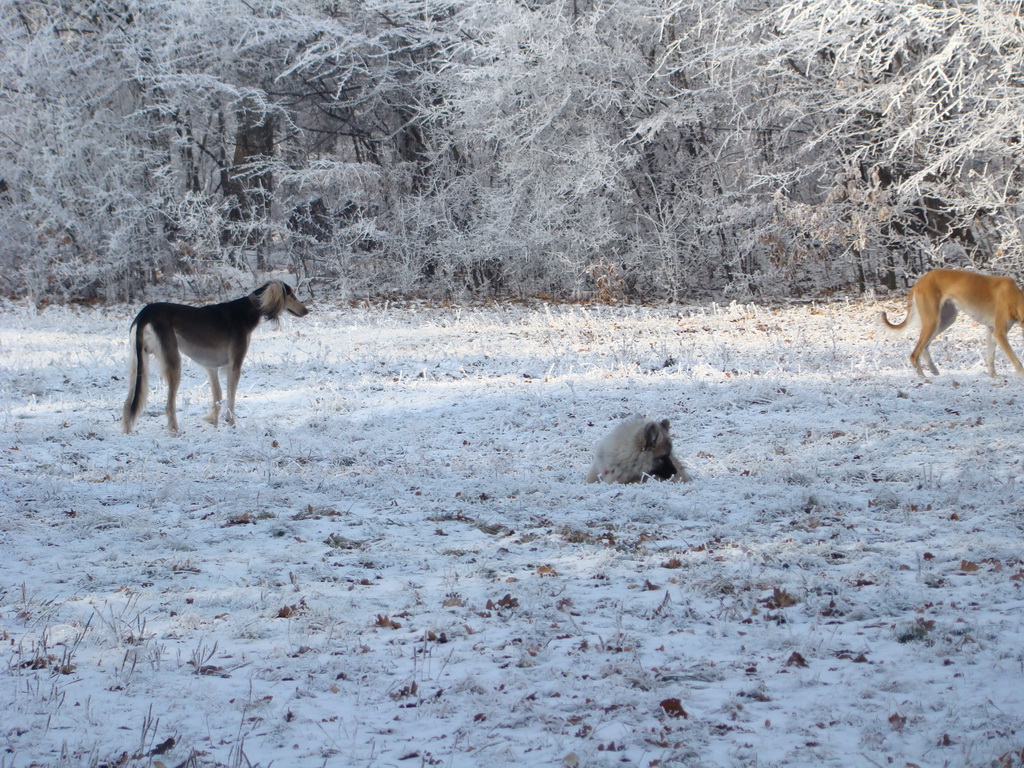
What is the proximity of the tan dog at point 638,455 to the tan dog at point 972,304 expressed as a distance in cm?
486

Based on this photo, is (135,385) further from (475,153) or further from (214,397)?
(475,153)

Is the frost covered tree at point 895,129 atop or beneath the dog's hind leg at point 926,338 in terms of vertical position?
atop

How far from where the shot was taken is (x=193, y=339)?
928 cm

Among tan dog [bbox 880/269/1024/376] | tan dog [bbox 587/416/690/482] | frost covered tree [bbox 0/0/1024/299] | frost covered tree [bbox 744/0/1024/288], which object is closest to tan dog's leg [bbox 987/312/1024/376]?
tan dog [bbox 880/269/1024/376]

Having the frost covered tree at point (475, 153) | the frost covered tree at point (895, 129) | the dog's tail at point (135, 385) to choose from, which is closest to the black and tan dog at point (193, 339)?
the dog's tail at point (135, 385)

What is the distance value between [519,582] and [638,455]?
2678 mm

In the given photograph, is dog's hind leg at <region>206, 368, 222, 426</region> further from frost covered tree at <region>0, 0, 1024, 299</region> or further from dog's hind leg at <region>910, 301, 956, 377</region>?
frost covered tree at <region>0, 0, 1024, 299</region>

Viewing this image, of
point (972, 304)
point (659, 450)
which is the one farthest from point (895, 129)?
point (659, 450)

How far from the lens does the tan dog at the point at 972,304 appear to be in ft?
33.8

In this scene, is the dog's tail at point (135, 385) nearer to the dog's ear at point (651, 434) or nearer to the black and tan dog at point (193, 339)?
the black and tan dog at point (193, 339)

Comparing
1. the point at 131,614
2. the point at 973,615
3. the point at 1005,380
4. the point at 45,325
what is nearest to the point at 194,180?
the point at 45,325

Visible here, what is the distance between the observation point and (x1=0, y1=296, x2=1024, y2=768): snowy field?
122 inches

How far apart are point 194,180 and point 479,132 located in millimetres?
8298

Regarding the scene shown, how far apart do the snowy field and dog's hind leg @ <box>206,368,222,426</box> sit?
0.34 meters
